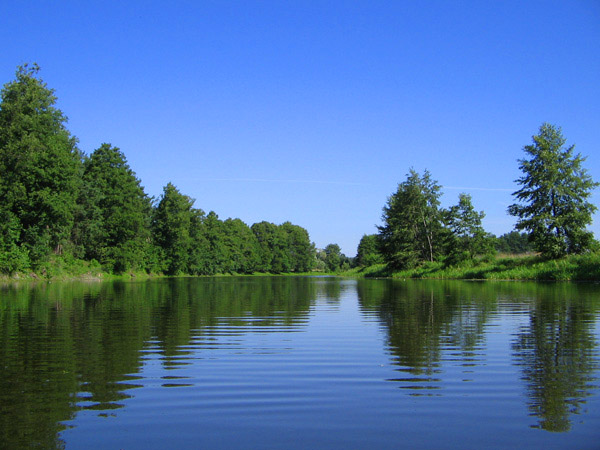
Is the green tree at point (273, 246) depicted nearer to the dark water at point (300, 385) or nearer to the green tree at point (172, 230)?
the green tree at point (172, 230)

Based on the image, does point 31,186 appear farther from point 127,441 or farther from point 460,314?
point 127,441

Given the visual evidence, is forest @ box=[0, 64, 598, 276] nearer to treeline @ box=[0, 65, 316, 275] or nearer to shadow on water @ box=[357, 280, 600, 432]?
treeline @ box=[0, 65, 316, 275]

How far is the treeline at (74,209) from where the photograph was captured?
47188 millimetres

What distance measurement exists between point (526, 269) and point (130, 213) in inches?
2129

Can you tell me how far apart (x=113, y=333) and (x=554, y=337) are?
438 inches

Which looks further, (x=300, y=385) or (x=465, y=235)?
(x=465, y=235)

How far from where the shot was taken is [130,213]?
74.2 m

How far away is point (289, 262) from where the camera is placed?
→ 183125 millimetres

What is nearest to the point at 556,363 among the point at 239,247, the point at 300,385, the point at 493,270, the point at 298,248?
the point at 300,385

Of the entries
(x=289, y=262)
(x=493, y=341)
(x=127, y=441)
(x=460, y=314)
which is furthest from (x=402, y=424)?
(x=289, y=262)

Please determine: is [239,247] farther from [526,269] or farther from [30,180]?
[526,269]

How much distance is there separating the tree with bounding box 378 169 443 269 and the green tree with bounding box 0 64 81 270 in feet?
163

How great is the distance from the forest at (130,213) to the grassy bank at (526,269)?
142 centimetres

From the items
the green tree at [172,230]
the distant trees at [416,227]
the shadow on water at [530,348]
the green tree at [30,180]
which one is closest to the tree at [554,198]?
the distant trees at [416,227]
